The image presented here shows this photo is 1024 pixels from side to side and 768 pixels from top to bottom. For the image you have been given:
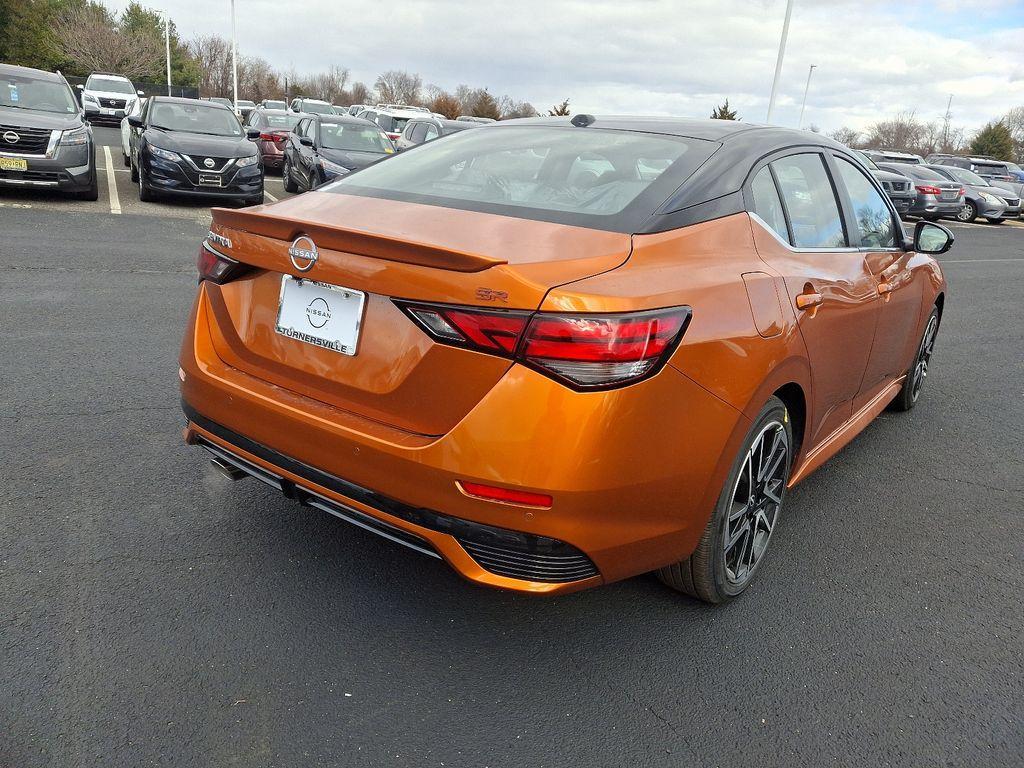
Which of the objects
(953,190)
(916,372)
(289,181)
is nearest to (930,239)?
(916,372)

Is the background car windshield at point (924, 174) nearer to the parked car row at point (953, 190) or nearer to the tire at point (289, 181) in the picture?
the parked car row at point (953, 190)

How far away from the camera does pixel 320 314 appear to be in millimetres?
2359

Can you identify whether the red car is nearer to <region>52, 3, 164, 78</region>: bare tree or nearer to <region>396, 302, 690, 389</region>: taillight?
<region>396, 302, 690, 389</region>: taillight

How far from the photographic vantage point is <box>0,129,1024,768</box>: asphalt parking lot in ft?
7.19

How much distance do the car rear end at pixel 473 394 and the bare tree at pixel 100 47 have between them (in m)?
66.1

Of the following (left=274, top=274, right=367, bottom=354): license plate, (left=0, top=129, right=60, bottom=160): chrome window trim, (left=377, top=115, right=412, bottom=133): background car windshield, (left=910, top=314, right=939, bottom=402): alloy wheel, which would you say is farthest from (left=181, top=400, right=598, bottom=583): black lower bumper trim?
(left=377, top=115, right=412, bottom=133): background car windshield

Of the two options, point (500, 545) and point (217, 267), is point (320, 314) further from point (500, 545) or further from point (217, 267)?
point (500, 545)

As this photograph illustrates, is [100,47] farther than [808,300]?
Yes

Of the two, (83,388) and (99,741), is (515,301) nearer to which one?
(99,741)

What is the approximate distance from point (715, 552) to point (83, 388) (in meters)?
3.47

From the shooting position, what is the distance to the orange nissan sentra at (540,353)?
2072 mm

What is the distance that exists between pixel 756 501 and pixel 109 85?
3920 cm

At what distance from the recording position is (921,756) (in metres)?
2.24

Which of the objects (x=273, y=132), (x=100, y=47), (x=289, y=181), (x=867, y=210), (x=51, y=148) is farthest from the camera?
(x=100, y=47)
